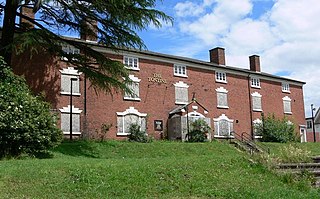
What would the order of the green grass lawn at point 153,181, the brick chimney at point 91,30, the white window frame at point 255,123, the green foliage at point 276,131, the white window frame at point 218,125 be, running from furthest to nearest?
the white window frame at point 255,123, the green foliage at point 276,131, the white window frame at point 218,125, the brick chimney at point 91,30, the green grass lawn at point 153,181

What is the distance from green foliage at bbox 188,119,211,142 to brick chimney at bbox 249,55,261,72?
519 inches

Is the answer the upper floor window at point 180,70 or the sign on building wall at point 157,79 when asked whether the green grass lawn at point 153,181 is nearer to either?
the sign on building wall at point 157,79

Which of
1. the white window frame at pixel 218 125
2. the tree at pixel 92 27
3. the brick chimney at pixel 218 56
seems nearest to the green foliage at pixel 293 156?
the tree at pixel 92 27

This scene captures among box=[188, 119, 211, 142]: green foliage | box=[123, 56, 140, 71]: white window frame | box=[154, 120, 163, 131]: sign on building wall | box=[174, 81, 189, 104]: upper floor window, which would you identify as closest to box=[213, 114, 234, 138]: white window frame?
box=[174, 81, 189, 104]: upper floor window

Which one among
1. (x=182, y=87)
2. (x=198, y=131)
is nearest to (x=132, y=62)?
(x=182, y=87)

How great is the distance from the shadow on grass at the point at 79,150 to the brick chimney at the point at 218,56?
19.6m

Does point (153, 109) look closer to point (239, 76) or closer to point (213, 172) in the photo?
point (239, 76)

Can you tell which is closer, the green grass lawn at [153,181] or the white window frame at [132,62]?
the green grass lawn at [153,181]

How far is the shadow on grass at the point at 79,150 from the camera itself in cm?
2052

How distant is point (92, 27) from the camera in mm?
22516

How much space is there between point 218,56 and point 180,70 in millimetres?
5866

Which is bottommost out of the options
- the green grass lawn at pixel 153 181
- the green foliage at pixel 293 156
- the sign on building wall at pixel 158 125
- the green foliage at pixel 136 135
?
the green grass lawn at pixel 153 181

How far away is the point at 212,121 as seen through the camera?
35969 mm

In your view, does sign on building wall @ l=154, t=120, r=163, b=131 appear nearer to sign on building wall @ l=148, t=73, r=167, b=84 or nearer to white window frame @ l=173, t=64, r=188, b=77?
sign on building wall @ l=148, t=73, r=167, b=84
